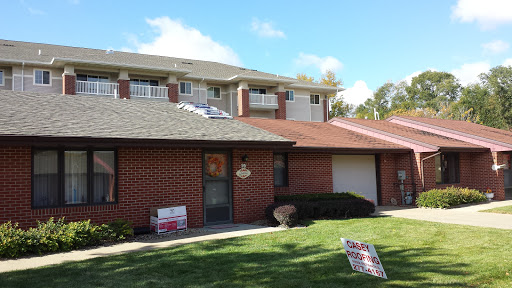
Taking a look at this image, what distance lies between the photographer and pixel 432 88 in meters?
72.6

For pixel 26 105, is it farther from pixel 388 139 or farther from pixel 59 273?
pixel 388 139

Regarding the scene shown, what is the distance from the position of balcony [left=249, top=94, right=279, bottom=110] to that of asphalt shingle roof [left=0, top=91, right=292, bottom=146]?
2179 centimetres

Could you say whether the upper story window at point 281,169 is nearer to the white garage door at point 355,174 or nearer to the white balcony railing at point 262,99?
the white garage door at point 355,174

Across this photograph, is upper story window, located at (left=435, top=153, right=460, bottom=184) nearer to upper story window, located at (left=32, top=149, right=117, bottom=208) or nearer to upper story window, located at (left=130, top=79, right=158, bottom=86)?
upper story window, located at (left=32, top=149, right=117, bottom=208)

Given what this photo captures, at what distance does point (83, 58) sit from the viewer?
1153 inches

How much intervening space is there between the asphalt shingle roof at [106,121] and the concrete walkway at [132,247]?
251 cm

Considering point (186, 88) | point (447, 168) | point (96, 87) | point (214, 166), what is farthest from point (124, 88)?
point (447, 168)

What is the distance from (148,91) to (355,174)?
65.8 feet

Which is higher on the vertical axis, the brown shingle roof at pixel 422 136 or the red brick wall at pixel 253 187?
the brown shingle roof at pixel 422 136

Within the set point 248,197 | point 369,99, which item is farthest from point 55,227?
point 369,99

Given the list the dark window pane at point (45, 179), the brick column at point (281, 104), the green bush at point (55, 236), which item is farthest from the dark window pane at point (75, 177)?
the brick column at point (281, 104)

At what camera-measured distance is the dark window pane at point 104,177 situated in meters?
10.5

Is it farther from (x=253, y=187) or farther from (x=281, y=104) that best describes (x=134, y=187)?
(x=281, y=104)

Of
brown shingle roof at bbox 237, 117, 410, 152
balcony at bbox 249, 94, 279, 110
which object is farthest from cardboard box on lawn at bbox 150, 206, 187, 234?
balcony at bbox 249, 94, 279, 110
